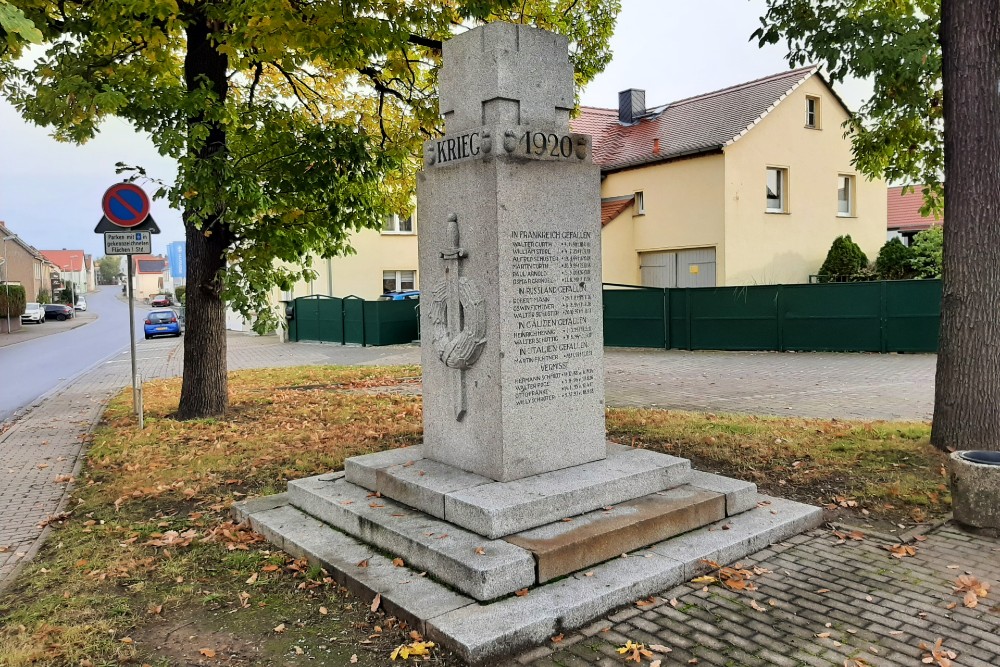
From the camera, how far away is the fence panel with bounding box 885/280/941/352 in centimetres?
1758

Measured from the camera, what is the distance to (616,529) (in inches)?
188

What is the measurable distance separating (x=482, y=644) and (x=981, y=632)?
2.54 metres

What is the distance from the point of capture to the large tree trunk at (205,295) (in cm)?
990

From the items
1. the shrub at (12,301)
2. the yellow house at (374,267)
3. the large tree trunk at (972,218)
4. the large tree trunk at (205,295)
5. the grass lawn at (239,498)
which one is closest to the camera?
the grass lawn at (239,498)

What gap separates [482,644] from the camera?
3.74 m

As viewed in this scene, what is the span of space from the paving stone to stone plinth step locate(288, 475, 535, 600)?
135mm

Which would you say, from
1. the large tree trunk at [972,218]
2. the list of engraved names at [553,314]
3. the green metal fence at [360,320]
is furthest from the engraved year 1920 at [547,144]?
the green metal fence at [360,320]

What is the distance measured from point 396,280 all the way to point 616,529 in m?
28.5

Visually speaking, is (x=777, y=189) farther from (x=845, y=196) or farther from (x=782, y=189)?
(x=845, y=196)

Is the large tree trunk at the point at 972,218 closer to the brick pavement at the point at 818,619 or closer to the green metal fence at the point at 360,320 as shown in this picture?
the brick pavement at the point at 818,619

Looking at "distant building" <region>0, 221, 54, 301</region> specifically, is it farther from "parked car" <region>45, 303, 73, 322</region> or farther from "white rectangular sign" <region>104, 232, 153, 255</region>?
"white rectangular sign" <region>104, 232, 153, 255</region>

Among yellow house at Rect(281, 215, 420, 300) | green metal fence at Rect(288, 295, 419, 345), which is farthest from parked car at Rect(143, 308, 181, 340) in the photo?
green metal fence at Rect(288, 295, 419, 345)

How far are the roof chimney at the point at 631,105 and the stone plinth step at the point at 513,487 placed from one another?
Answer: 2659 cm

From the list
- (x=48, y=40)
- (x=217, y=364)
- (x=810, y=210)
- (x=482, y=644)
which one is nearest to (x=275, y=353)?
(x=217, y=364)
